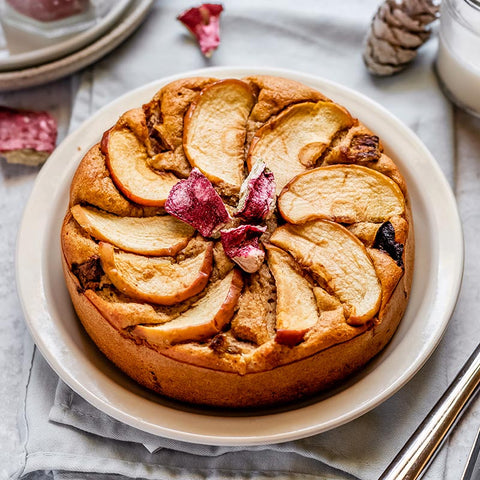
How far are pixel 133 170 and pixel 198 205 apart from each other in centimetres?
25

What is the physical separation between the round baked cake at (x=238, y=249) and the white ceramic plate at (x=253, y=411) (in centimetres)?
5

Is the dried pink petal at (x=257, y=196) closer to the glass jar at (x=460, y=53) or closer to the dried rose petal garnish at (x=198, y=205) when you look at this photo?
the dried rose petal garnish at (x=198, y=205)

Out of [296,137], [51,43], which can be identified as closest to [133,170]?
[296,137]

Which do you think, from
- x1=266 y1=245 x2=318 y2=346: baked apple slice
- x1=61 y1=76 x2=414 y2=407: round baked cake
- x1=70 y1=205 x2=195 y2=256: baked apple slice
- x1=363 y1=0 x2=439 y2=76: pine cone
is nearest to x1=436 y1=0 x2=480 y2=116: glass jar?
x1=363 y1=0 x2=439 y2=76: pine cone

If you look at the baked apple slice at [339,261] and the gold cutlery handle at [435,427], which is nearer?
the gold cutlery handle at [435,427]

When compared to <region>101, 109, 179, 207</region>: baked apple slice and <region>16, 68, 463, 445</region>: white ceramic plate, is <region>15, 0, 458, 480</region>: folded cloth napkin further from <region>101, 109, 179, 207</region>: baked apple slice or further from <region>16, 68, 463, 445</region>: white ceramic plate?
<region>101, 109, 179, 207</region>: baked apple slice

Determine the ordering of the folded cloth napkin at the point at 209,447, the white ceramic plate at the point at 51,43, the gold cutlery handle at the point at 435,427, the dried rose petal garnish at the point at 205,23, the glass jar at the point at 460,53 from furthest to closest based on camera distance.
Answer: the dried rose petal garnish at the point at 205,23
the white ceramic plate at the point at 51,43
the glass jar at the point at 460,53
the folded cloth napkin at the point at 209,447
the gold cutlery handle at the point at 435,427

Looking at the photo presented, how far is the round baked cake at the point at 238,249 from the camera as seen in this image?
67.5 inches

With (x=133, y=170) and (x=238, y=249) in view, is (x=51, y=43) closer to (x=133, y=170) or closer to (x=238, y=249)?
(x=133, y=170)

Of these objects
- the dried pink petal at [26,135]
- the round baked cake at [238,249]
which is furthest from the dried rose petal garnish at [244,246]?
the dried pink petal at [26,135]

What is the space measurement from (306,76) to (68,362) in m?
1.17

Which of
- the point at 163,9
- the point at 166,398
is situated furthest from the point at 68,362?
the point at 163,9

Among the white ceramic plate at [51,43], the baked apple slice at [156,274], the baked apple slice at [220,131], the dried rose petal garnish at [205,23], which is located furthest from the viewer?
the dried rose petal garnish at [205,23]

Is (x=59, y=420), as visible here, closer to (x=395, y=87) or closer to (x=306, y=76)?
(x=306, y=76)
